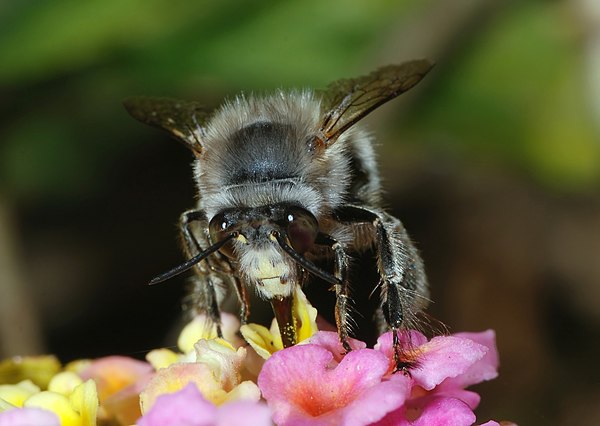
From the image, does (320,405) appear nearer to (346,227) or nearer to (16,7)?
(346,227)

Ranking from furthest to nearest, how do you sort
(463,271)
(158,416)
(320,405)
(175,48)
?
(463,271) < (175,48) < (320,405) < (158,416)

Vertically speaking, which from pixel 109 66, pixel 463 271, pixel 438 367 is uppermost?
pixel 109 66

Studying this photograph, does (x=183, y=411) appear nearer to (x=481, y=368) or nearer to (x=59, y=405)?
(x=59, y=405)

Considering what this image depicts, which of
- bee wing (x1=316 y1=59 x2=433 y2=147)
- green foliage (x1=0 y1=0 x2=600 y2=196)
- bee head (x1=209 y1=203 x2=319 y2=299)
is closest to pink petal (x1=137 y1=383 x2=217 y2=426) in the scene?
bee head (x1=209 y1=203 x2=319 y2=299)

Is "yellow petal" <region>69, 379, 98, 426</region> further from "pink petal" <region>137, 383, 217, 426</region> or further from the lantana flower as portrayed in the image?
"pink petal" <region>137, 383, 217, 426</region>

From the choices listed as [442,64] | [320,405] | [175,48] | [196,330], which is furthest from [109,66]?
[320,405]

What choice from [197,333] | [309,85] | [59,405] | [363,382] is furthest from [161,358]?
[309,85]
